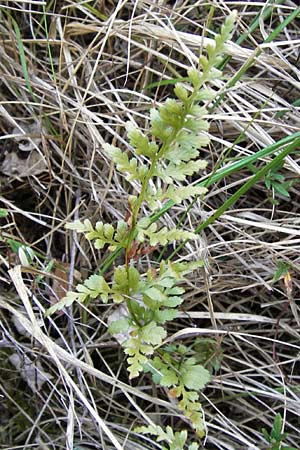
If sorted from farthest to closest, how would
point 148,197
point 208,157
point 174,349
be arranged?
point 208,157 → point 174,349 → point 148,197

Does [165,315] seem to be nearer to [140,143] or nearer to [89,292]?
[89,292]

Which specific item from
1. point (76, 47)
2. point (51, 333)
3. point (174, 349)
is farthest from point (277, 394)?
point (76, 47)

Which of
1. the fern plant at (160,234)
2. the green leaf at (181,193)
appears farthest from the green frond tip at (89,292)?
the green leaf at (181,193)

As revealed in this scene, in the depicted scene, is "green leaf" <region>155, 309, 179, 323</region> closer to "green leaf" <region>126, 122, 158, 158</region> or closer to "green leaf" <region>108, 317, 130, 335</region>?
"green leaf" <region>108, 317, 130, 335</region>

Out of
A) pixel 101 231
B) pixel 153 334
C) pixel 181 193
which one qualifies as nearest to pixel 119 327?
pixel 153 334

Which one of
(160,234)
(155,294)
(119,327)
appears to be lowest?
(119,327)

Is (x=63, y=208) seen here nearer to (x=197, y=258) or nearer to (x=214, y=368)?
(x=197, y=258)

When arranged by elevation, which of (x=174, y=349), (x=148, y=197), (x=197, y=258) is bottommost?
(x=174, y=349)
